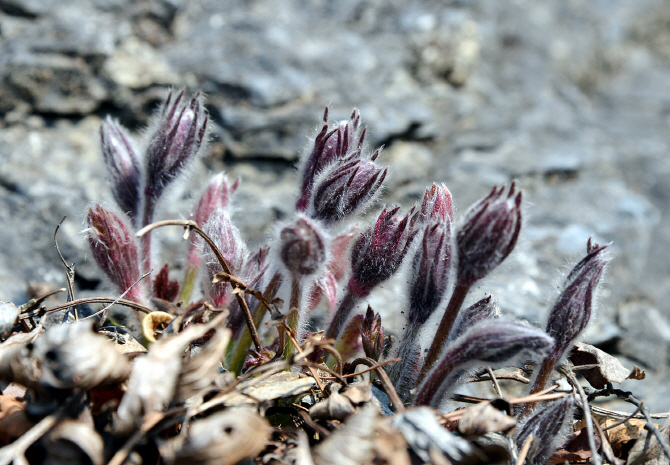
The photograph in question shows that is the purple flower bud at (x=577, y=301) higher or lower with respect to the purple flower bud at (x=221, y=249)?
higher

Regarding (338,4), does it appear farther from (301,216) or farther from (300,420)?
(300,420)

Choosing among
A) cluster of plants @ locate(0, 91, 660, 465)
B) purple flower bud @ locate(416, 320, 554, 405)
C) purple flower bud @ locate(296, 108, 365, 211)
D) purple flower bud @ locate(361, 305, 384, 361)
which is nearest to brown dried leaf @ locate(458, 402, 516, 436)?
cluster of plants @ locate(0, 91, 660, 465)

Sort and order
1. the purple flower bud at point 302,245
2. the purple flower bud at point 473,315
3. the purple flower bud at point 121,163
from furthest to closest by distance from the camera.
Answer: the purple flower bud at point 121,163, the purple flower bud at point 473,315, the purple flower bud at point 302,245

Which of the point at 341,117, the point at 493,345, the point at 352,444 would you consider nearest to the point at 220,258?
the point at 352,444

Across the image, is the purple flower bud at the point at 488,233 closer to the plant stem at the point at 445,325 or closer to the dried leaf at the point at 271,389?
the plant stem at the point at 445,325

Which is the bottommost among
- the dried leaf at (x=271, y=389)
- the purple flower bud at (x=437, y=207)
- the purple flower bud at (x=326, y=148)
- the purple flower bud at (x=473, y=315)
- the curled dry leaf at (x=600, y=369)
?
the dried leaf at (x=271, y=389)

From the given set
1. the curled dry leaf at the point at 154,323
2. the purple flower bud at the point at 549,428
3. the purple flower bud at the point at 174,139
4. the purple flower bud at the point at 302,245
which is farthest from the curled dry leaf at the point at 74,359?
the purple flower bud at the point at 549,428

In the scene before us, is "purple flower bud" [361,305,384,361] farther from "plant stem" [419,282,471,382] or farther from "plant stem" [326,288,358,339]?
"plant stem" [419,282,471,382]
